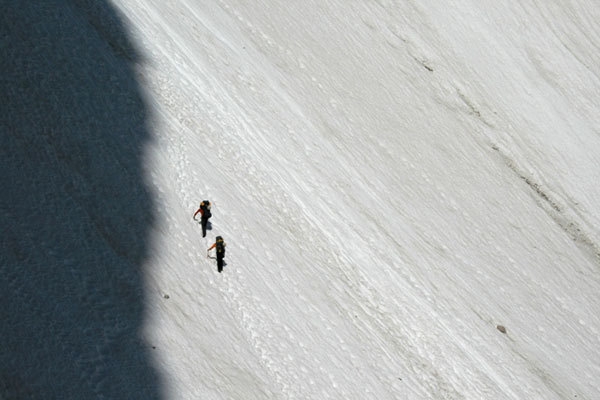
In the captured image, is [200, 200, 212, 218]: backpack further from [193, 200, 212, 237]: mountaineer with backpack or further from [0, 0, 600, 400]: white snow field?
[0, 0, 600, 400]: white snow field

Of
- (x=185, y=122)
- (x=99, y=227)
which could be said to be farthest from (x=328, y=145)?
(x=99, y=227)

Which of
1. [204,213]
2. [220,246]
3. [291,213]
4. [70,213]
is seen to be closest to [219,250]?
[220,246]

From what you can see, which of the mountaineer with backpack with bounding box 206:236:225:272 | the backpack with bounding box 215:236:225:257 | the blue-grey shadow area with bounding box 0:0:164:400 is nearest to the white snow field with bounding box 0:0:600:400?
the blue-grey shadow area with bounding box 0:0:164:400

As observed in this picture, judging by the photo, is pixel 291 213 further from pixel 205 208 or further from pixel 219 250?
pixel 219 250

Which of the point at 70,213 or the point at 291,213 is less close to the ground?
the point at 291,213

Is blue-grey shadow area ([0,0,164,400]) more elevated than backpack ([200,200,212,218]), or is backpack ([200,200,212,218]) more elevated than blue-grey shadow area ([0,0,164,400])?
backpack ([200,200,212,218])

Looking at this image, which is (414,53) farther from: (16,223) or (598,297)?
(16,223)
